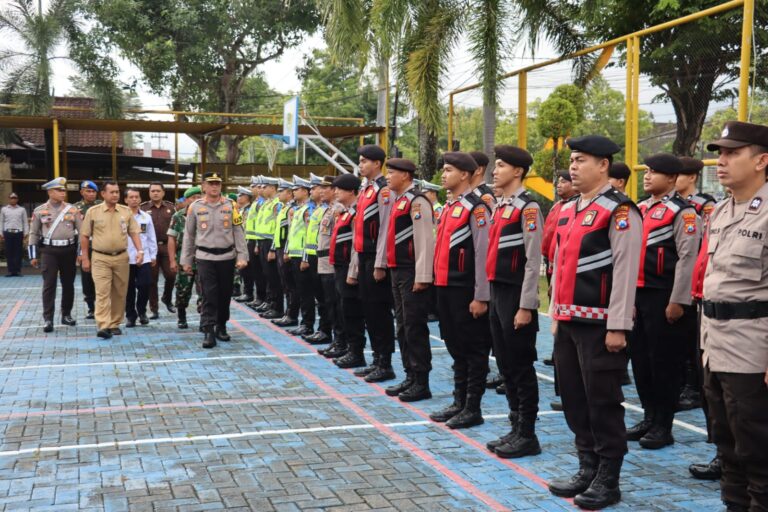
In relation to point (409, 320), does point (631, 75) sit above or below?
above

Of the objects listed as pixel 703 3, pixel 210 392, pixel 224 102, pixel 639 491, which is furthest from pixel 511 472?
pixel 224 102

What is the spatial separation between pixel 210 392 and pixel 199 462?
2157mm

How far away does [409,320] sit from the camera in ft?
24.2

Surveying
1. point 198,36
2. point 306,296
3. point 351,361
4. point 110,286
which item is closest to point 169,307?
point 110,286

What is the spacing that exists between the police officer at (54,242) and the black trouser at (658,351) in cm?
823

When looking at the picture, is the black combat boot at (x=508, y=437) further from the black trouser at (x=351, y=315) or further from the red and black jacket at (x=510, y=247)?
the black trouser at (x=351, y=315)

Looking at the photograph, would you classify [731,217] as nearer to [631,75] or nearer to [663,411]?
[663,411]

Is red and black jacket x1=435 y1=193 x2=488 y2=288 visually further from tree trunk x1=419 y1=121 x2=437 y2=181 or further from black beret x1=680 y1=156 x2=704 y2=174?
tree trunk x1=419 y1=121 x2=437 y2=181

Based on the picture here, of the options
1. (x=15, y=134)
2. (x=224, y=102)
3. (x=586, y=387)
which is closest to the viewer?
(x=586, y=387)

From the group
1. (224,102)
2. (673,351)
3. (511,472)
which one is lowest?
(511,472)

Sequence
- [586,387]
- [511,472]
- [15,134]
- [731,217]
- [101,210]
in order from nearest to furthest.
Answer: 1. [731,217]
2. [586,387]
3. [511,472]
4. [101,210]
5. [15,134]

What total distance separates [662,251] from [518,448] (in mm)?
1904

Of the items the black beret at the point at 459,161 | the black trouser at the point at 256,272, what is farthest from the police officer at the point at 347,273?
the black trouser at the point at 256,272

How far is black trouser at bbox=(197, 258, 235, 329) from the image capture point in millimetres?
10227
